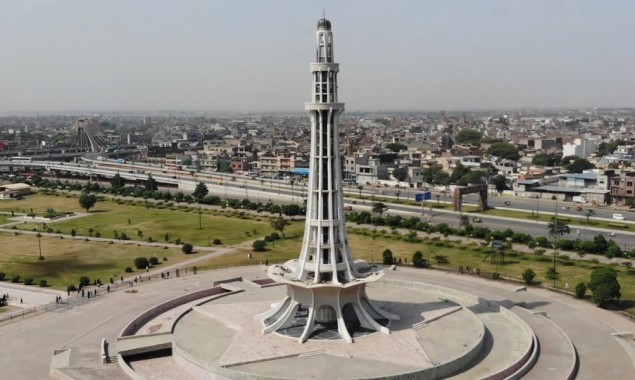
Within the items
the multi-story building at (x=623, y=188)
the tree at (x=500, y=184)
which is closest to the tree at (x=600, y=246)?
the multi-story building at (x=623, y=188)

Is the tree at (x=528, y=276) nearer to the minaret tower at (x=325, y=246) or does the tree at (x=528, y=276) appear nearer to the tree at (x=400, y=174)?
the minaret tower at (x=325, y=246)

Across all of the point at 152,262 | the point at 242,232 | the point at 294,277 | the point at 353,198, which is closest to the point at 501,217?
the point at 353,198

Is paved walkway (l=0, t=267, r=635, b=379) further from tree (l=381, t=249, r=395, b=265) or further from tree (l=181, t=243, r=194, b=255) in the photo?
tree (l=181, t=243, r=194, b=255)

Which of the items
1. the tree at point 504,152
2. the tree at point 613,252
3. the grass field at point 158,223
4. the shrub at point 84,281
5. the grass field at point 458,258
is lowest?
the grass field at point 158,223

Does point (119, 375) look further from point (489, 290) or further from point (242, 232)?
point (242, 232)

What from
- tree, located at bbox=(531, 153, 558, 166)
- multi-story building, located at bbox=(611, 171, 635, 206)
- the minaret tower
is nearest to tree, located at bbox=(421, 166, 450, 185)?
multi-story building, located at bbox=(611, 171, 635, 206)

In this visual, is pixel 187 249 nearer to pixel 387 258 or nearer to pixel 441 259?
pixel 387 258

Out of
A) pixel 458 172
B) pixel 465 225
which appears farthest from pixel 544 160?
pixel 465 225
